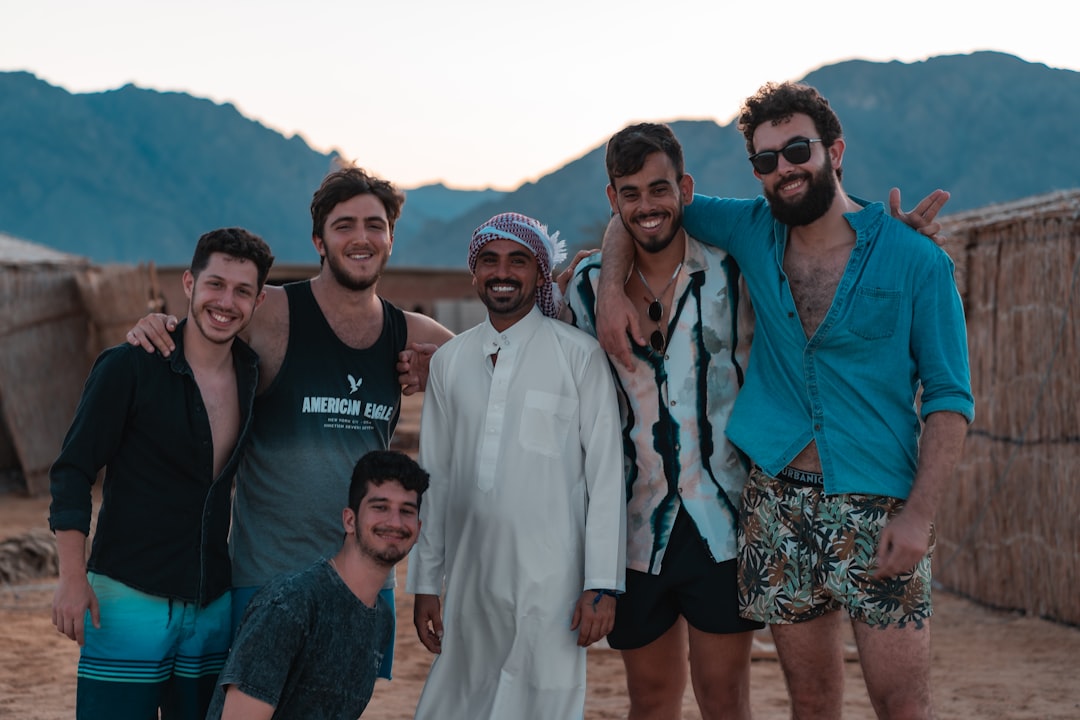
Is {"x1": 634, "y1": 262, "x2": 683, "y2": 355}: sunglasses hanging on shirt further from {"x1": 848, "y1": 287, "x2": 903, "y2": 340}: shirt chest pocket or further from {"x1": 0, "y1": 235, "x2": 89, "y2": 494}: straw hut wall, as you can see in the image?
{"x1": 0, "y1": 235, "x2": 89, "y2": 494}: straw hut wall

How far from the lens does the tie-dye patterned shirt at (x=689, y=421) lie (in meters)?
3.42

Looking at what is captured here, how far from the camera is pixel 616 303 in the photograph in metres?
3.43

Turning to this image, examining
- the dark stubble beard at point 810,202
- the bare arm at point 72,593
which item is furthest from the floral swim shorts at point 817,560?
the bare arm at point 72,593

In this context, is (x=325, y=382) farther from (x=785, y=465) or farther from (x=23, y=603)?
(x=23, y=603)

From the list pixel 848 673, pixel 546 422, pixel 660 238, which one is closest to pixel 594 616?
pixel 546 422

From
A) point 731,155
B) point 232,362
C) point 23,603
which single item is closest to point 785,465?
point 232,362

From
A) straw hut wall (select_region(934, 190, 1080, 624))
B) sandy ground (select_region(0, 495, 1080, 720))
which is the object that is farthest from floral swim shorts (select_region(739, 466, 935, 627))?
straw hut wall (select_region(934, 190, 1080, 624))

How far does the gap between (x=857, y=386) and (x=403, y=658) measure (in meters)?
4.28

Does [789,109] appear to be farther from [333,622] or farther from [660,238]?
[333,622]

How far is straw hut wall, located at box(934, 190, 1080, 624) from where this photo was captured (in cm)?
691

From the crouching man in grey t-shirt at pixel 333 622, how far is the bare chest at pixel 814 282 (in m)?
1.19

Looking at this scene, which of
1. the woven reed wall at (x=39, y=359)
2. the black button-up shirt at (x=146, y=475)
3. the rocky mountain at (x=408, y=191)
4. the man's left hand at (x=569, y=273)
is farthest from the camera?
the rocky mountain at (x=408, y=191)

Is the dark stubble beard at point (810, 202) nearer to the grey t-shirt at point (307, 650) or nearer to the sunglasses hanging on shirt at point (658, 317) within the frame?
the sunglasses hanging on shirt at point (658, 317)

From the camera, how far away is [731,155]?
8438cm
